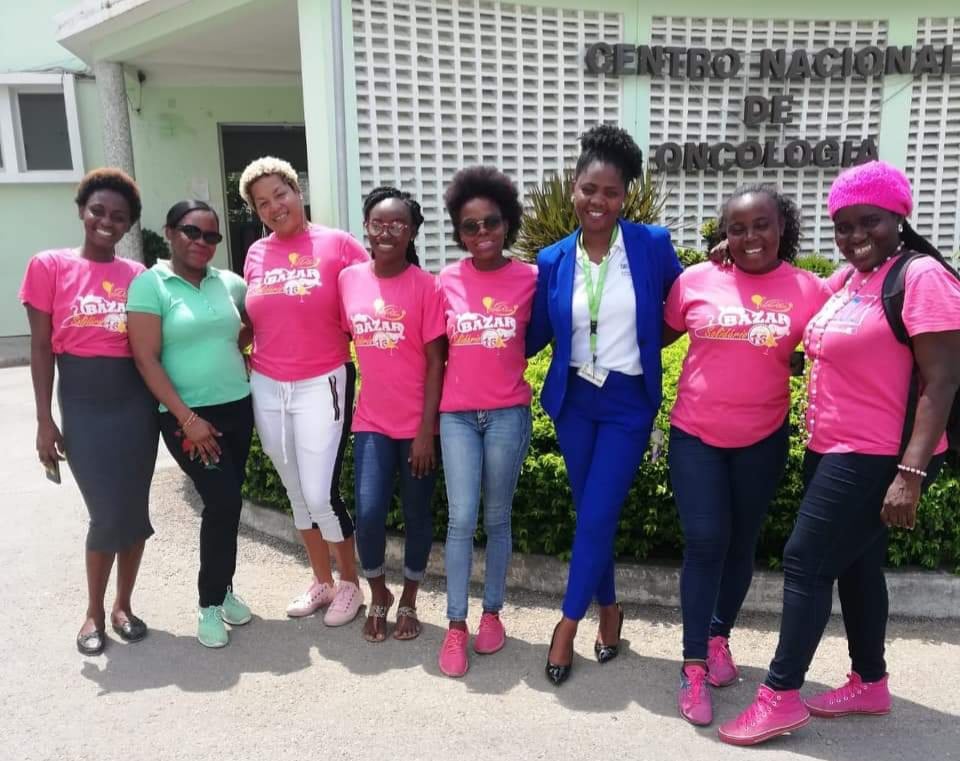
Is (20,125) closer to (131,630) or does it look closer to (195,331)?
(195,331)

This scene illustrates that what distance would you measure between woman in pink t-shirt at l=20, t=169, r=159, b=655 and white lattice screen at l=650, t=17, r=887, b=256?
21.8 ft

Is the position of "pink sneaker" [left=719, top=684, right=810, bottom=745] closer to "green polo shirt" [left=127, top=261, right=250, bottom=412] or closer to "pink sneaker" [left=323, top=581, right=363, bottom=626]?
"pink sneaker" [left=323, top=581, right=363, bottom=626]

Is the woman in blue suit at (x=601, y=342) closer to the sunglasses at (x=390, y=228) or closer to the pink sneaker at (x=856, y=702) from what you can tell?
the sunglasses at (x=390, y=228)

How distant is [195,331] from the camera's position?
328 cm

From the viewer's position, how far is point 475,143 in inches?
311

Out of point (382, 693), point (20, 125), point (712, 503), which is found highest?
point (20, 125)

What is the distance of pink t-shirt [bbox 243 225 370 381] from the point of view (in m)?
3.39

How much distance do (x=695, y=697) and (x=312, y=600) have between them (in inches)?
73.5

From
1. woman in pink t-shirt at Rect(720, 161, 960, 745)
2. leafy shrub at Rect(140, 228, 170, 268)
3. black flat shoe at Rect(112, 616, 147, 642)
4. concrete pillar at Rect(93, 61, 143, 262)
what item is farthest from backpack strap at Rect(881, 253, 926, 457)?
leafy shrub at Rect(140, 228, 170, 268)

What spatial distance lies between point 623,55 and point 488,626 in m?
6.71

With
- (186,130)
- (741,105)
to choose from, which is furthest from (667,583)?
(186,130)

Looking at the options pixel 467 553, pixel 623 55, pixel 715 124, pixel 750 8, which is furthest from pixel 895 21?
pixel 467 553

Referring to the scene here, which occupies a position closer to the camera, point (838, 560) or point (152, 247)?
point (838, 560)

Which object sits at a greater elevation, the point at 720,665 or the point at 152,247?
the point at 152,247
